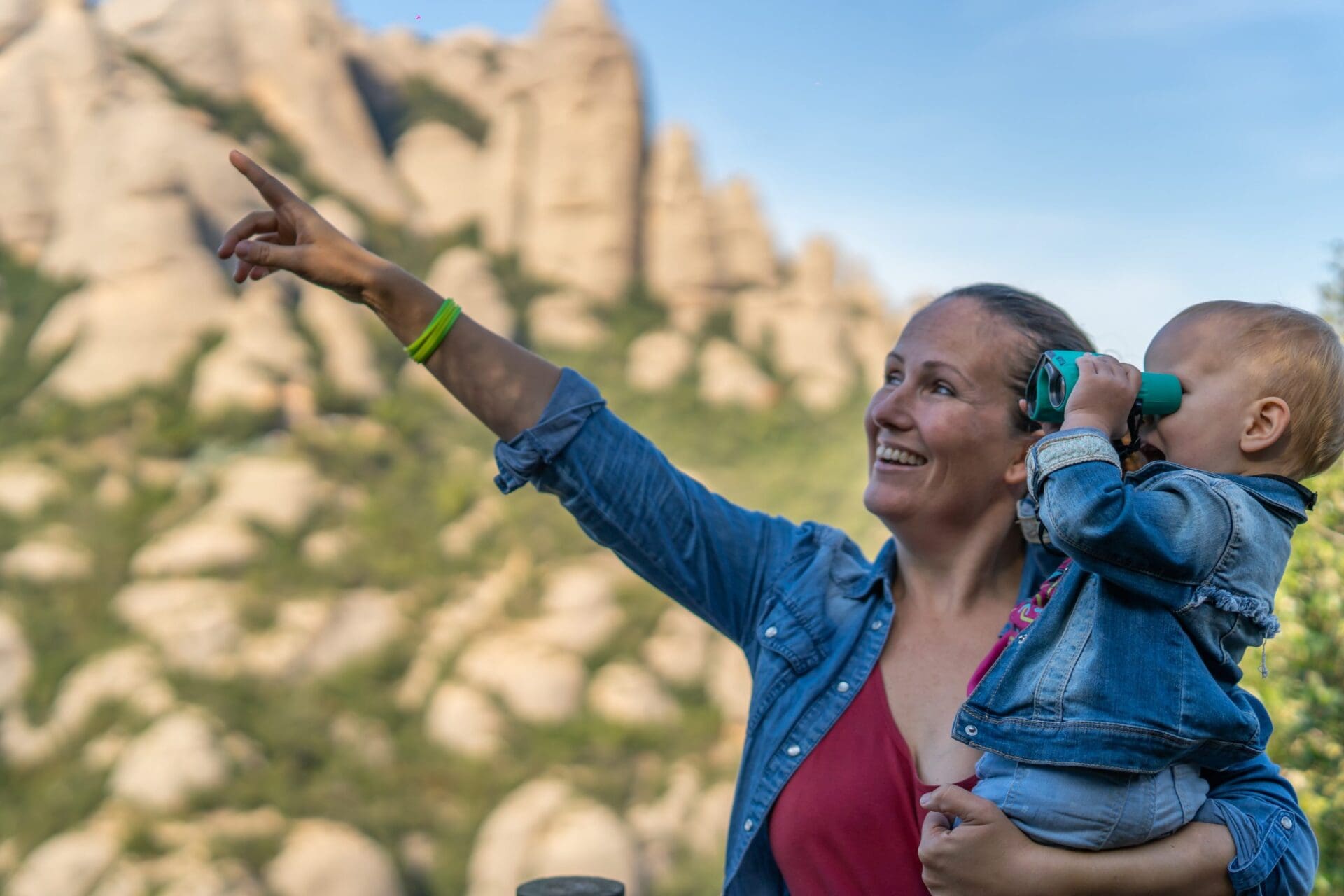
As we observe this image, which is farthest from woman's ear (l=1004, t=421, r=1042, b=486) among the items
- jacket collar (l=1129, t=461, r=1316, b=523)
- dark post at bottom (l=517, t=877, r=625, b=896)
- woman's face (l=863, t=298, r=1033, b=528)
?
dark post at bottom (l=517, t=877, r=625, b=896)

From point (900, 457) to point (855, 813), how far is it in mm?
493

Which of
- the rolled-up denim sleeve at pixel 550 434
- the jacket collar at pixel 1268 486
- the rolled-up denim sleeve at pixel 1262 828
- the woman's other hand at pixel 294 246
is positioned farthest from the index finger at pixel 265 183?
the rolled-up denim sleeve at pixel 1262 828

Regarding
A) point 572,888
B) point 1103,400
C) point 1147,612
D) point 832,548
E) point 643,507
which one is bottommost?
point 572,888

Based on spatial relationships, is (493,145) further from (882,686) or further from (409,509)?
(882,686)

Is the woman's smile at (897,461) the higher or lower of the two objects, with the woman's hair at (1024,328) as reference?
lower

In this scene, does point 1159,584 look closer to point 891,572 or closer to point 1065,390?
point 1065,390

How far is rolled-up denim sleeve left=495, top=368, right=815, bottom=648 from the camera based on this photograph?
1645 mm

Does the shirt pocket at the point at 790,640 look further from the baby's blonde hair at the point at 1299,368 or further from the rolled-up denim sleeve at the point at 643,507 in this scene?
the baby's blonde hair at the point at 1299,368

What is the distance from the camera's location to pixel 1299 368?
1.32m

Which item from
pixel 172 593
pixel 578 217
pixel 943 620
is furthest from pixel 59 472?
pixel 943 620

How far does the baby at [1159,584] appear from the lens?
4.04 feet

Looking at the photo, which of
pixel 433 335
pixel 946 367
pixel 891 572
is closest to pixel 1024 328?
pixel 946 367

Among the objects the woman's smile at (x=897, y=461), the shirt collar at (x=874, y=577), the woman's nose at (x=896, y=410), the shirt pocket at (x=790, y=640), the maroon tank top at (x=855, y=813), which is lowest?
the maroon tank top at (x=855, y=813)

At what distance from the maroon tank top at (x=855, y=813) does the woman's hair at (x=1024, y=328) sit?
0.48 m
